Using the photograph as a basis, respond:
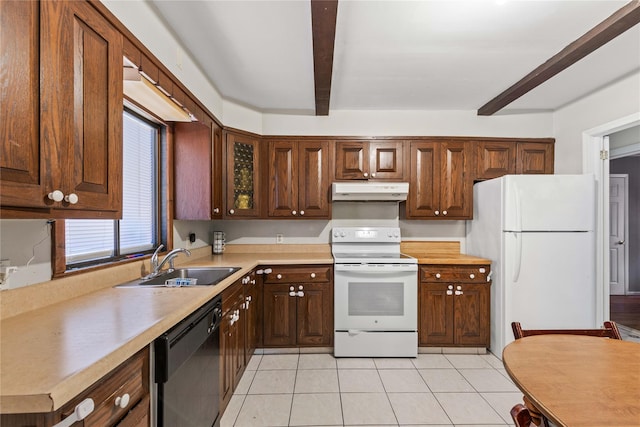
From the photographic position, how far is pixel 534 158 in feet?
10.4

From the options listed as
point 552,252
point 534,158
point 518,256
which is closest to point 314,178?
point 518,256

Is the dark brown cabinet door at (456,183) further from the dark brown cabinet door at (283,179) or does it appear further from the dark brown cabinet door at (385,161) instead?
the dark brown cabinet door at (283,179)

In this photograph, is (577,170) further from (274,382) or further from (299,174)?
(274,382)

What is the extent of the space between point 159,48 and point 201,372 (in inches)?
70.6

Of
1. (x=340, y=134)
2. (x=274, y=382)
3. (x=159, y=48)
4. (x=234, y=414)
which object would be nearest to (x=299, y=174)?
(x=340, y=134)

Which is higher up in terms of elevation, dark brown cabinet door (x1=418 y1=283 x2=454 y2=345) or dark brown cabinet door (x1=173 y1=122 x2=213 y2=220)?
dark brown cabinet door (x1=173 y1=122 x2=213 y2=220)

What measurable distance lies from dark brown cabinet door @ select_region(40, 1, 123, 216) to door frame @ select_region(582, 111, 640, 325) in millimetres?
3607

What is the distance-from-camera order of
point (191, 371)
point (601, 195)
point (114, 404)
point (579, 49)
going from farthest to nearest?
point (601, 195) → point (579, 49) → point (191, 371) → point (114, 404)

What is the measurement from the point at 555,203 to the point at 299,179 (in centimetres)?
232

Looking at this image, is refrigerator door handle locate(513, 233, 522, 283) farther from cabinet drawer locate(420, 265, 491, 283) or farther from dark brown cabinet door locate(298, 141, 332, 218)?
dark brown cabinet door locate(298, 141, 332, 218)

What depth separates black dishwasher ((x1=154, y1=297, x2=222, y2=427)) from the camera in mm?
1086

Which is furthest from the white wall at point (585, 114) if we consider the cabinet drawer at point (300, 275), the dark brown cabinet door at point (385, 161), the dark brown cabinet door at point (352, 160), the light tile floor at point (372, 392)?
the cabinet drawer at point (300, 275)

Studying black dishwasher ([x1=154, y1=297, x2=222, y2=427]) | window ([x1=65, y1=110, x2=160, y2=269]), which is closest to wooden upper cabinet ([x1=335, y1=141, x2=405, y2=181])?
window ([x1=65, y1=110, x2=160, y2=269])

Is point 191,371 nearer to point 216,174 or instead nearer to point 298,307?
point 298,307
